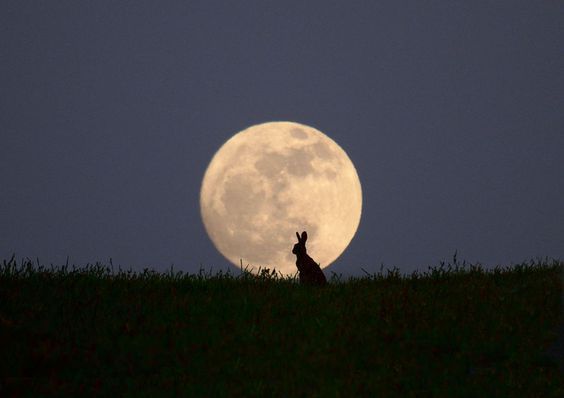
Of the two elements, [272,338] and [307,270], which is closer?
[272,338]

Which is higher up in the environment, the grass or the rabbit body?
the rabbit body

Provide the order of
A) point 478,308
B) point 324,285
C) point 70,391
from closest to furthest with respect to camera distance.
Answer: point 70,391 < point 478,308 < point 324,285

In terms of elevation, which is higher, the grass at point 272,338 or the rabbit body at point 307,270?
the rabbit body at point 307,270

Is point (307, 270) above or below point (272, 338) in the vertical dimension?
above

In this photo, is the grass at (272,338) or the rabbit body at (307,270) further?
the rabbit body at (307,270)

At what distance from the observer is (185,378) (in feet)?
27.0

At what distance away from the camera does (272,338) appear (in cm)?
959

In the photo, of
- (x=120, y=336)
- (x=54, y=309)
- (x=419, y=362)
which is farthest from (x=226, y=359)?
(x=54, y=309)

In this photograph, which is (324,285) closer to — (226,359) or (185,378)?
(226,359)

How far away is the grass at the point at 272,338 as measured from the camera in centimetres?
821

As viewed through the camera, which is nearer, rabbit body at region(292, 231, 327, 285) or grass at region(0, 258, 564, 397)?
grass at region(0, 258, 564, 397)

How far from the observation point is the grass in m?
8.21

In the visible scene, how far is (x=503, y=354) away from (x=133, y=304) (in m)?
5.60

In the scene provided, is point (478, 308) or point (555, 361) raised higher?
point (478, 308)
